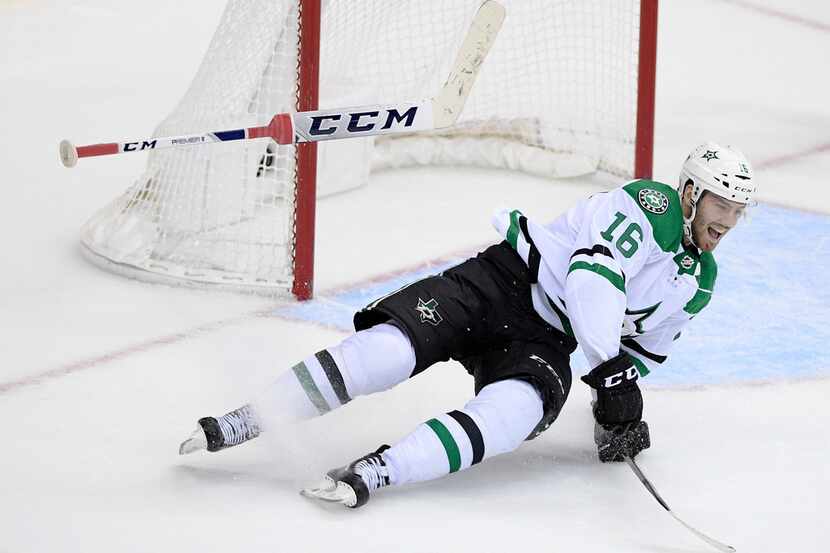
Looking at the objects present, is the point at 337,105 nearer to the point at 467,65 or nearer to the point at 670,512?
the point at 467,65

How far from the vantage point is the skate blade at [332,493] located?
2.90 metres

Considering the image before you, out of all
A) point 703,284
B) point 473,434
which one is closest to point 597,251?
point 703,284

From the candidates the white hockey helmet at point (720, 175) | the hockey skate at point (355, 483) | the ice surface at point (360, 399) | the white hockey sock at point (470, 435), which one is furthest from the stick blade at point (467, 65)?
the hockey skate at point (355, 483)

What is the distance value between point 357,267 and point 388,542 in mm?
1660

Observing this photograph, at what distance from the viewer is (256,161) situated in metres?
4.26

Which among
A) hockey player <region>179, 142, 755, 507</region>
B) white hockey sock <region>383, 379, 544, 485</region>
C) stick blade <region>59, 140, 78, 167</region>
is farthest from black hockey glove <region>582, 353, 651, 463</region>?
stick blade <region>59, 140, 78, 167</region>

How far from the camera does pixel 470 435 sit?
296cm

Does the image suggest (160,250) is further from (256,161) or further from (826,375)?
(826,375)

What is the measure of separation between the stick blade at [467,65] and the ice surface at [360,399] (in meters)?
0.60

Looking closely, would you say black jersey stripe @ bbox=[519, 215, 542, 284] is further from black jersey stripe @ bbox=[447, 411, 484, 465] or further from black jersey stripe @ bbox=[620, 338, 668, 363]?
black jersey stripe @ bbox=[447, 411, 484, 465]

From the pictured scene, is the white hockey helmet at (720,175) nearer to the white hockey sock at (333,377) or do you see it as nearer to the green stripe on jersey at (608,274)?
the green stripe on jersey at (608,274)

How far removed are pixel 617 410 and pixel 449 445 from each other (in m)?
0.37

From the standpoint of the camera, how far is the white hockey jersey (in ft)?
9.93

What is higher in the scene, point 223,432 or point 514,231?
point 514,231
